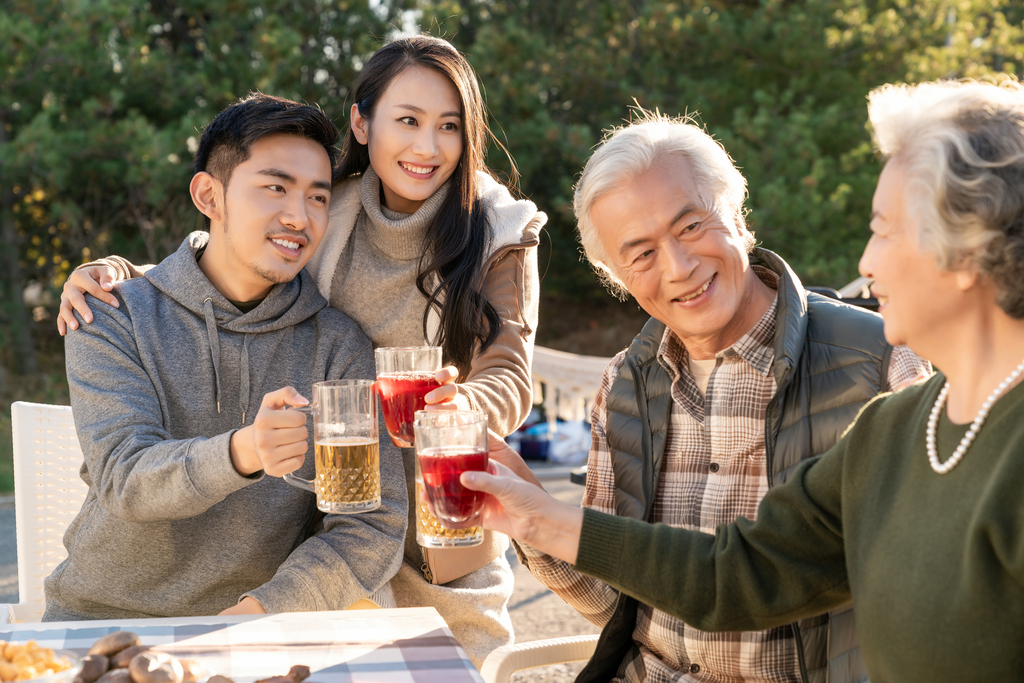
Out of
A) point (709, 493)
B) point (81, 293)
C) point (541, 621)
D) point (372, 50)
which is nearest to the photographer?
point (709, 493)

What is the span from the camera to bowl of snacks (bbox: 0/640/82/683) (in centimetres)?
146

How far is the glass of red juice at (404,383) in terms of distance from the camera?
2076 millimetres

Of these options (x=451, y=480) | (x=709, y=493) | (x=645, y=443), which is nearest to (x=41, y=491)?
(x=451, y=480)

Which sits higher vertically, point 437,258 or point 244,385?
point 437,258

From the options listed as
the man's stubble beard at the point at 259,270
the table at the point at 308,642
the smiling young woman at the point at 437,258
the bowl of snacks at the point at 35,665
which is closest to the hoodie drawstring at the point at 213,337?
the man's stubble beard at the point at 259,270

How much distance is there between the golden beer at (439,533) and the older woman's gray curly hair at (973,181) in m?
0.94

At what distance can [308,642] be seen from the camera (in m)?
1.86

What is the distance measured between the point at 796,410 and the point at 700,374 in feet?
1.07

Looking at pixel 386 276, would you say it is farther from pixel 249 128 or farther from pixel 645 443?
pixel 645 443

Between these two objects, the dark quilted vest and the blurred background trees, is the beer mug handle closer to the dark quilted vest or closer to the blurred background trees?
the dark quilted vest

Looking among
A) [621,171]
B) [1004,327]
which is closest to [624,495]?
[621,171]

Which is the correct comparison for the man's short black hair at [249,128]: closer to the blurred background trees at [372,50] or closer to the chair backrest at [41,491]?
the chair backrest at [41,491]

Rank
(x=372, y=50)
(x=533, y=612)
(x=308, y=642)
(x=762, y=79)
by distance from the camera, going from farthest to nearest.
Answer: (x=762, y=79), (x=372, y=50), (x=533, y=612), (x=308, y=642)

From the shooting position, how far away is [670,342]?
2.40 metres
